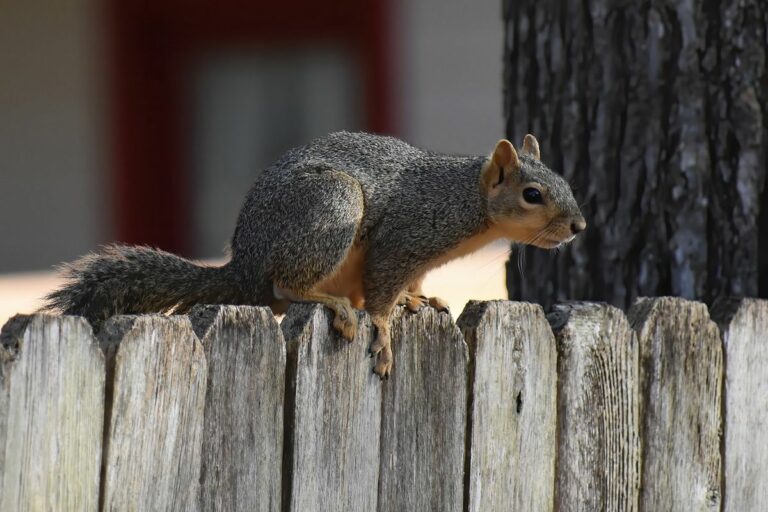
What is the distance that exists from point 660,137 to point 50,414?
153 cm

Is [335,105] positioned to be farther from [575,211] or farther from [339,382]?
[339,382]

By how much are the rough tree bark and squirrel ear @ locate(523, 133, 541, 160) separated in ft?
0.30

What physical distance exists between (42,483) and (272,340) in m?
0.39

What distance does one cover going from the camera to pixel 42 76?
284 inches

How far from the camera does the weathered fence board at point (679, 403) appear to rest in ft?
7.68

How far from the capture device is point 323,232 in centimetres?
246

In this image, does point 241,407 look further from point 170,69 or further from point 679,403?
point 170,69

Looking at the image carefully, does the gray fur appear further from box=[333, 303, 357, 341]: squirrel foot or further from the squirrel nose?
box=[333, 303, 357, 341]: squirrel foot

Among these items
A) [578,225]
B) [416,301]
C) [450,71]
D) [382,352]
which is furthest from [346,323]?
[450,71]

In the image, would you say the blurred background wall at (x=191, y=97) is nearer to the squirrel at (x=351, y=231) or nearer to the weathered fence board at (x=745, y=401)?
the squirrel at (x=351, y=231)

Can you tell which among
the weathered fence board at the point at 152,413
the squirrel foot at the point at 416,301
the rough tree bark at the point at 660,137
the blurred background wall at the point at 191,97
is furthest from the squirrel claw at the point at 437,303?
the blurred background wall at the point at 191,97

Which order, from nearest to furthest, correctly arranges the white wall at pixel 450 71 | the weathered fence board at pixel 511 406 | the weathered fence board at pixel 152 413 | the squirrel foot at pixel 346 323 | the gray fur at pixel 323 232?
the weathered fence board at pixel 152 413 < the squirrel foot at pixel 346 323 < the weathered fence board at pixel 511 406 < the gray fur at pixel 323 232 < the white wall at pixel 450 71

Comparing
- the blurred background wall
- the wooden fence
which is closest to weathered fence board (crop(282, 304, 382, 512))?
the wooden fence

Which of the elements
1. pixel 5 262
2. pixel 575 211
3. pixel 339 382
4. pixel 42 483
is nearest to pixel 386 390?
pixel 339 382
